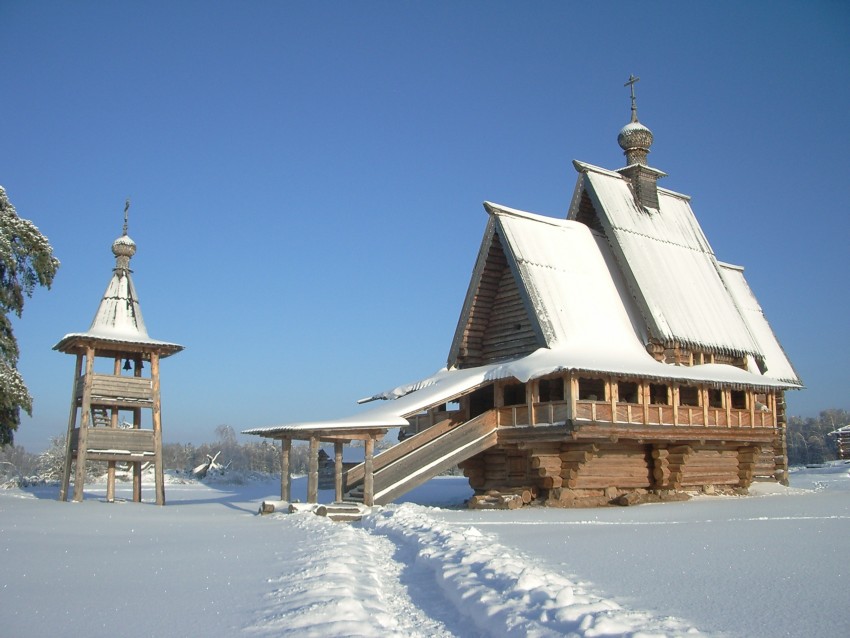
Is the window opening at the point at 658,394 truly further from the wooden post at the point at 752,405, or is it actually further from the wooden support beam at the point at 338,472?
the wooden support beam at the point at 338,472

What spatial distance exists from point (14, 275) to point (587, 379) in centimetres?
1591

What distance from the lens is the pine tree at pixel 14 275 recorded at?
20031 mm

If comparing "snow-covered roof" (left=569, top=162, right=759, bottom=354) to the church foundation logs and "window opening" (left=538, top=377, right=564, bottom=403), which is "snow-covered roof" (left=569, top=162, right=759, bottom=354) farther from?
the church foundation logs

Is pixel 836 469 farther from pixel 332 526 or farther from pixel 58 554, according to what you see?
pixel 58 554

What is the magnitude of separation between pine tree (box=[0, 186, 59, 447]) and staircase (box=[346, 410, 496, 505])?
8.76 m

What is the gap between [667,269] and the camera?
25.6m

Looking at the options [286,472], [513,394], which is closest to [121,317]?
[286,472]

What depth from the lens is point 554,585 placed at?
711 cm

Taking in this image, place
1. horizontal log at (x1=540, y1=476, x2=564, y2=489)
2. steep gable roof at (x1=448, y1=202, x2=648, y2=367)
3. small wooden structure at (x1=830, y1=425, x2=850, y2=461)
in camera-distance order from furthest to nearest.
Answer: small wooden structure at (x1=830, y1=425, x2=850, y2=461) < steep gable roof at (x1=448, y1=202, x2=648, y2=367) < horizontal log at (x1=540, y1=476, x2=564, y2=489)

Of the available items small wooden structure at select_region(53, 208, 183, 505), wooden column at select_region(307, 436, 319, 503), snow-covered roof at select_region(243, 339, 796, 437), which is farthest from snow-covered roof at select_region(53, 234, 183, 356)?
wooden column at select_region(307, 436, 319, 503)

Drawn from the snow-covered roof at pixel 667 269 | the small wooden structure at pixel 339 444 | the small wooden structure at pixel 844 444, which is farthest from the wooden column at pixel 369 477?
the small wooden structure at pixel 844 444

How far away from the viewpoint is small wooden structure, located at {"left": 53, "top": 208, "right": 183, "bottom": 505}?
22281mm

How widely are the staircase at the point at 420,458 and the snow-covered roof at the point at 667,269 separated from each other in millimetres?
6271

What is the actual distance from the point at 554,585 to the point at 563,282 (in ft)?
54.4
